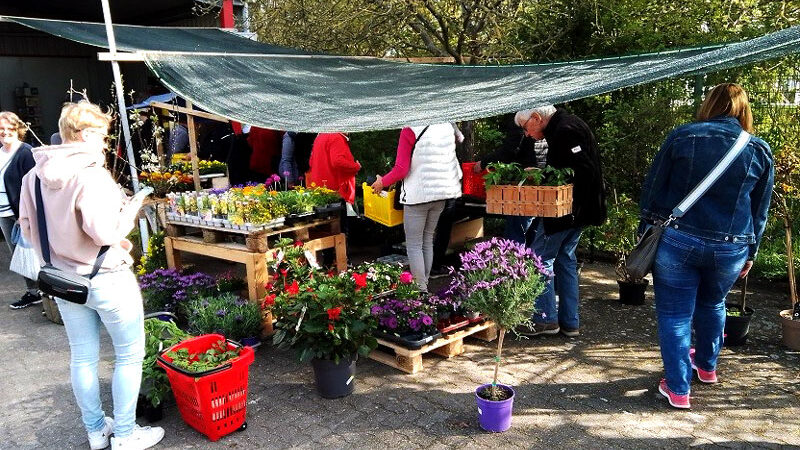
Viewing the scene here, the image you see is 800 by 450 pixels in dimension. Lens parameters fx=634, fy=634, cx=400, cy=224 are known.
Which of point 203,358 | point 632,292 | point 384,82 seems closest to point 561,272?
point 632,292

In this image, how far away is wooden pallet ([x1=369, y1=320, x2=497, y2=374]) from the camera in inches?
166

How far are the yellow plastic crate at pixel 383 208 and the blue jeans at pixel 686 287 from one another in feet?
8.90

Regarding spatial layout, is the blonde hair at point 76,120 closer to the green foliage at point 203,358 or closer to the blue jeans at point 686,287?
the green foliage at point 203,358

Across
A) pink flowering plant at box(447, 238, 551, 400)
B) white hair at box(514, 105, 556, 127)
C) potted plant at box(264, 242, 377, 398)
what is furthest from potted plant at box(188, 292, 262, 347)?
white hair at box(514, 105, 556, 127)

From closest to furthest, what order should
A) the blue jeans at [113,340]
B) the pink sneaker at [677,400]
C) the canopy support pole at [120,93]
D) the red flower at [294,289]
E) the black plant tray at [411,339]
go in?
the blue jeans at [113,340] → the pink sneaker at [677,400] → the red flower at [294,289] → the black plant tray at [411,339] → the canopy support pole at [120,93]

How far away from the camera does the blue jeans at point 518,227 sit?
503cm

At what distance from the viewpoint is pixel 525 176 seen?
447cm

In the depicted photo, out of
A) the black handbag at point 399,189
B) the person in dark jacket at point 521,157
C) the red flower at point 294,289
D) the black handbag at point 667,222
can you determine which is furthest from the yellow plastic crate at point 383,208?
the black handbag at point 667,222

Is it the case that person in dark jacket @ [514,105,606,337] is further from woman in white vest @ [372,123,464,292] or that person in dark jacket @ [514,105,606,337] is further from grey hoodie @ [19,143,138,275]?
grey hoodie @ [19,143,138,275]

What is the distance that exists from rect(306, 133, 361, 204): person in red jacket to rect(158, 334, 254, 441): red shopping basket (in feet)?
8.93

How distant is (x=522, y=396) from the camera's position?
12.8ft

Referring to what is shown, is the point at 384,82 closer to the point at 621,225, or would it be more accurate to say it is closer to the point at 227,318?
the point at 227,318

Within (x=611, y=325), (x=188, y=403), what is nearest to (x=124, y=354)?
(x=188, y=403)

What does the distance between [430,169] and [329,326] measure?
1844mm
